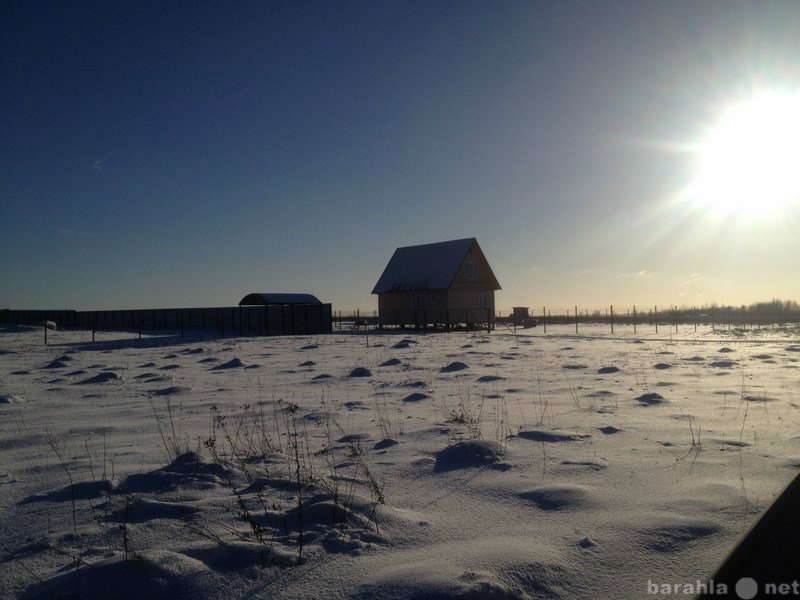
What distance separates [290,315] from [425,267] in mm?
11791

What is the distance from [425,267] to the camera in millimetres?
41156

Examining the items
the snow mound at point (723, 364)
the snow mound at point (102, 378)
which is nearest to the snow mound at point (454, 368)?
the snow mound at point (723, 364)

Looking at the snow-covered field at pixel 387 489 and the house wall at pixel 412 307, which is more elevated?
the house wall at pixel 412 307

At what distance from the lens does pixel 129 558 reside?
3100mm

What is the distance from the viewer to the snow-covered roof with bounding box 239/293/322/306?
34.5m

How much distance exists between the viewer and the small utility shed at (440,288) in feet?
127

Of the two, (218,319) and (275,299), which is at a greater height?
(275,299)

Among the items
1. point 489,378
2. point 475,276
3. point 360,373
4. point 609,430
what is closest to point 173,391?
point 360,373

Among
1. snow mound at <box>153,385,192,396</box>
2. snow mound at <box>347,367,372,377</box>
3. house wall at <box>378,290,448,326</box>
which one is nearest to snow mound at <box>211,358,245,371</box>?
snow mound at <box>153,385,192,396</box>

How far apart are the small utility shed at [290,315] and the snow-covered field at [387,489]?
25.3m

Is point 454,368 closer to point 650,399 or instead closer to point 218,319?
point 650,399

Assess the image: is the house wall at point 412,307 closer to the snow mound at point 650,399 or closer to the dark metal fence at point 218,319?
the dark metal fence at point 218,319

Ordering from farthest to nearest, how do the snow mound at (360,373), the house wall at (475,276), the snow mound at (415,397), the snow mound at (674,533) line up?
the house wall at (475,276)
the snow mound at (360,373)
the snow mound at (415,397)
the snow mound at (674,533)

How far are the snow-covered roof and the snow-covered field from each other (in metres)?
24.9
